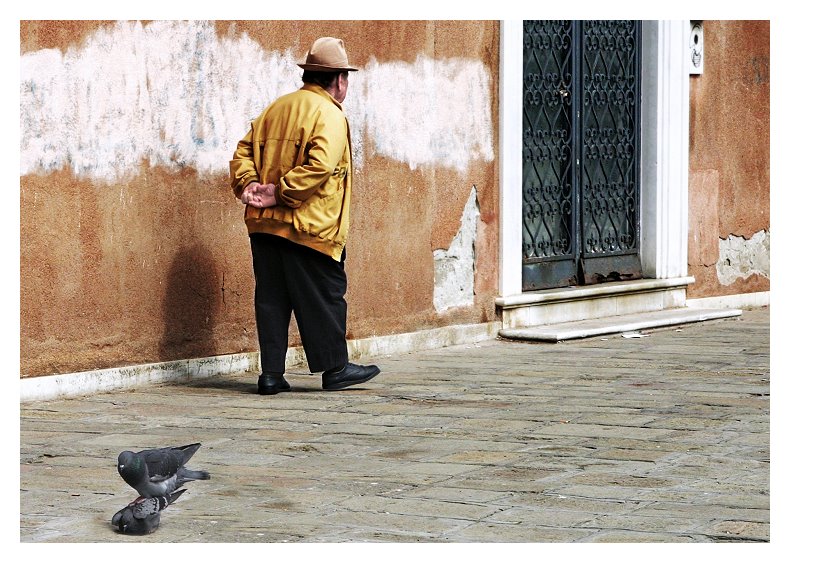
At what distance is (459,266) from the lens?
409 inches

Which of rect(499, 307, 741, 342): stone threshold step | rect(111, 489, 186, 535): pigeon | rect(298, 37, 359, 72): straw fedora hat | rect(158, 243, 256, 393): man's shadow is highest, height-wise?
rect(298, 37, 359, 72): straw fedora hat

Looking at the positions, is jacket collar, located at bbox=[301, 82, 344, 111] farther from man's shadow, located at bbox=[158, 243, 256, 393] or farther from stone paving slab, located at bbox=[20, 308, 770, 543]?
stone paving slab, located at bbox=[20, 308, 770, 543]

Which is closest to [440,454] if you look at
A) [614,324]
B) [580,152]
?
[614,324]

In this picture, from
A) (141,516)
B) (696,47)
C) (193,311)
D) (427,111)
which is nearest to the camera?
(141,516)

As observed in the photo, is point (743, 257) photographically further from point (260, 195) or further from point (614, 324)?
point (260, 195)

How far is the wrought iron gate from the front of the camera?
1129cm

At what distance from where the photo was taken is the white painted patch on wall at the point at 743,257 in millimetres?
13289

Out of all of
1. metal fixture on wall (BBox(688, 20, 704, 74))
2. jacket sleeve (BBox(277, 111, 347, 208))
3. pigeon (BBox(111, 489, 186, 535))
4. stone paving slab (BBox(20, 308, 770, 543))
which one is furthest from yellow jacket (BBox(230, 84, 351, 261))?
metal fixture on wall (BBox(688, 20, 704, 74))

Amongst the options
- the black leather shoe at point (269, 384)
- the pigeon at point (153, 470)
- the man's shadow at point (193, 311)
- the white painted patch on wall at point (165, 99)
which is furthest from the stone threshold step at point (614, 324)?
the pigeon at point (153, 470)

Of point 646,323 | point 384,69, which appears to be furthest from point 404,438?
point 646,323

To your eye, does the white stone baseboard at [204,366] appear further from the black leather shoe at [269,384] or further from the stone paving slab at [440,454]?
the black leather shoe at [269,384]

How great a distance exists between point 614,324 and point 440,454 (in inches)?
192

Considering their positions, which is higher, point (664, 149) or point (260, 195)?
point (664, 149)

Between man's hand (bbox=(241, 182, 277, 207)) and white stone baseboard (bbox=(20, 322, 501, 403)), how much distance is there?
44.8 inches
